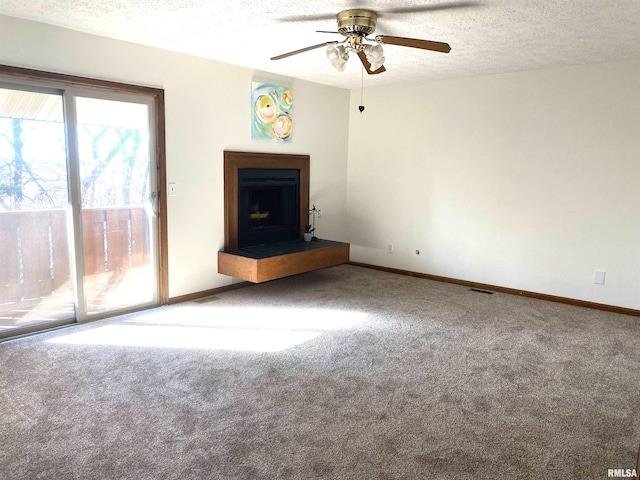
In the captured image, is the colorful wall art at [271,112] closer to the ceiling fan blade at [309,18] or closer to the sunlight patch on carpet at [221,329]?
the ceiling fan blade at [309,18]

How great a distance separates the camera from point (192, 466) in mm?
2104

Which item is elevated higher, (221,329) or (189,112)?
(189,112)

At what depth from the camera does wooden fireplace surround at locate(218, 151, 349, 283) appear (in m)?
4.59

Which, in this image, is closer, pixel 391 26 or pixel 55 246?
pixel 391 26

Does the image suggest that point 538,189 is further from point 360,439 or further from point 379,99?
point 360,439

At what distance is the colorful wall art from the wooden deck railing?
1.60 metres

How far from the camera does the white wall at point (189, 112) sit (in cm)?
360

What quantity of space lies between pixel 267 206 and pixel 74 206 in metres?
2.19

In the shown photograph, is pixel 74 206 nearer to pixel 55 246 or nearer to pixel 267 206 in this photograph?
pixel 55 246

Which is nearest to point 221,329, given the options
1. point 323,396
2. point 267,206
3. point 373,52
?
point 323,396

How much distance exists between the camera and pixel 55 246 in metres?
3.76

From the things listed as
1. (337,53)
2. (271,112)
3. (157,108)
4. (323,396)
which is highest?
(337,53)

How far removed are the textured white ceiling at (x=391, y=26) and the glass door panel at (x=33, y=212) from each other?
2.29ft

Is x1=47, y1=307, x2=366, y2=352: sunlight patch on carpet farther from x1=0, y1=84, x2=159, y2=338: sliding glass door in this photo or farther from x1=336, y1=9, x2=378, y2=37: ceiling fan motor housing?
x1=336, y1=9, x2=378, y2=37: ceiling fan motor housing
